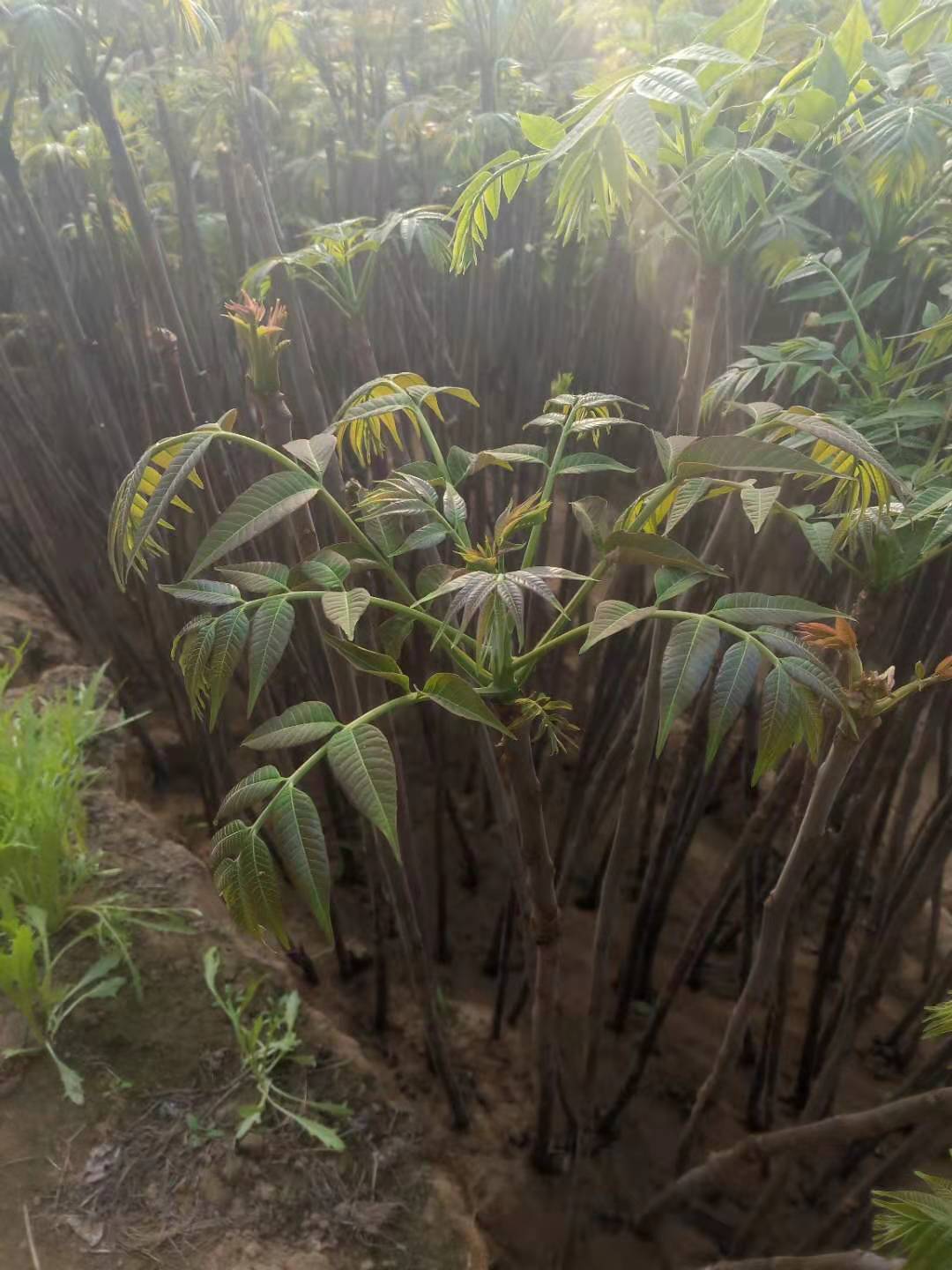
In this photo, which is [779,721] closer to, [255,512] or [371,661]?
[371,661]

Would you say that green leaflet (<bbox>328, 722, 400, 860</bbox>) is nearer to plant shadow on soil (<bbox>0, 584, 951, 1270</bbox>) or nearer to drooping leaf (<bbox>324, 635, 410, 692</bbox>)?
drooping leaf (<bbox>324, 635, 410, 692</bbox>)

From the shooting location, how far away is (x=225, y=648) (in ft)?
1.81

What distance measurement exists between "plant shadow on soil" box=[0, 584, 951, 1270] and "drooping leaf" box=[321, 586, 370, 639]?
851 mm

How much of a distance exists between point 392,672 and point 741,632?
0.24 meters

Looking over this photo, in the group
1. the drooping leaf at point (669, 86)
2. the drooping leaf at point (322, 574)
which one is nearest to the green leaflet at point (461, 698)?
the drooping leaf at point (322, 574)

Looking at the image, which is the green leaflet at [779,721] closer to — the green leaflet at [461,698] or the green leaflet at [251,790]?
the green leaflet at [461,698]

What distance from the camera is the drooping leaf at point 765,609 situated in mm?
527

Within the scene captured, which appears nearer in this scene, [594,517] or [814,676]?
[814,676]

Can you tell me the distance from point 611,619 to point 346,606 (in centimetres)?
18

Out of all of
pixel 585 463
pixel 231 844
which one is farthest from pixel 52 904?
pixel 585 463

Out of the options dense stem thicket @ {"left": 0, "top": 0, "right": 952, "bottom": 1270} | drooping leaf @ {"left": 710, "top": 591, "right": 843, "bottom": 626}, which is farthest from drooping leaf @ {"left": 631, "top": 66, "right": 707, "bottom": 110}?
drooping leaf @ {"left": 710, "top": 591, "right": 843, "bottom": 626}

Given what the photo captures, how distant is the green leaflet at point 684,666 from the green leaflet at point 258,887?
269 mm

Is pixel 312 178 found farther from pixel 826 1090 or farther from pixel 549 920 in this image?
pixel 826 1090

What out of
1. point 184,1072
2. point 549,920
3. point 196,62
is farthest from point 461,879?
point 196,62
